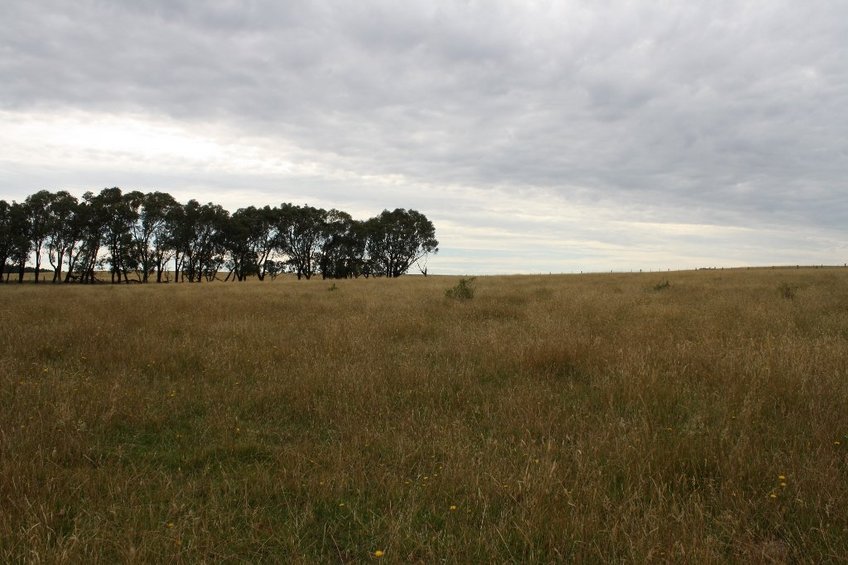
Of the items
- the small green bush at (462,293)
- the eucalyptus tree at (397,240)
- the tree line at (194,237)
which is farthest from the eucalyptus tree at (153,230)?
the small green bush at (462,293)

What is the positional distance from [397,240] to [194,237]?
1236 inches

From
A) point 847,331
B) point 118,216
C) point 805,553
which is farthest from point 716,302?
point 118,216

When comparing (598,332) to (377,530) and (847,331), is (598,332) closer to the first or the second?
(847,331)

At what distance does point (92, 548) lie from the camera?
271cm

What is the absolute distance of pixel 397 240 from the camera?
7925cm

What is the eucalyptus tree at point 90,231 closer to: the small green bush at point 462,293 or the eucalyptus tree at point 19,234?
the eucalyptus tree at point 19,234

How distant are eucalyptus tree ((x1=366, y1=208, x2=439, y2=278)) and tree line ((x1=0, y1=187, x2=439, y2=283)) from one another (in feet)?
0.57

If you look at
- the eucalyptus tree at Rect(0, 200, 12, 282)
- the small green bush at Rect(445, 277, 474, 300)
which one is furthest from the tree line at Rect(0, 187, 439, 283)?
the small green bush at Rect(445, 277, 474, 300)

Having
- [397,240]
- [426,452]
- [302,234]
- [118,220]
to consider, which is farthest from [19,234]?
[426,452]

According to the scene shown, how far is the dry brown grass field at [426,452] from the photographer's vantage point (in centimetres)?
281

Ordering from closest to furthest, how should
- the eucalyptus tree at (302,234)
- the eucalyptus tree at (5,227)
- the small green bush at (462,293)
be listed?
1. the small green bush at (462,293)
2. the eucalyptus tree at (5,227)
3. the eucalyptus tree at (302,234)

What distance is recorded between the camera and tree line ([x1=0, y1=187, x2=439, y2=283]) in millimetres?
56938

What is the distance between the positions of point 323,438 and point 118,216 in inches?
2677

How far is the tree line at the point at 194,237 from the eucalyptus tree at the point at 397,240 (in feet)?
0.57
